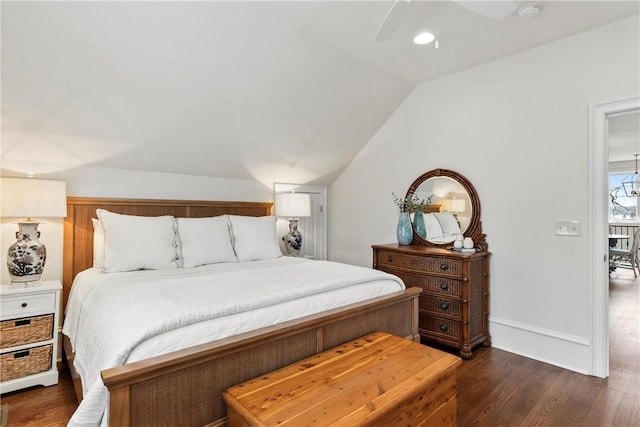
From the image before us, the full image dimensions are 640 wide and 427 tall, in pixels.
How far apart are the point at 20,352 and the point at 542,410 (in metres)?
3.22

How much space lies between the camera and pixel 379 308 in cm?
217

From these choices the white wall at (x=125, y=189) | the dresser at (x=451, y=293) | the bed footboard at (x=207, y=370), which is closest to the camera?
the bed footboard at (x=207, y=370)

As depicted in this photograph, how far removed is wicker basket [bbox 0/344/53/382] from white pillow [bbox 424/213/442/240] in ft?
10.4

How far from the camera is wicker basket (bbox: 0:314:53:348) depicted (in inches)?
84.4

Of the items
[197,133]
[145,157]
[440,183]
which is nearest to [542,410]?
[440,183]

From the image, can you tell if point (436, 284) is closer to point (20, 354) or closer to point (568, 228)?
point (568, 228)

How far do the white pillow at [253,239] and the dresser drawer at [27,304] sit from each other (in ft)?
4.33

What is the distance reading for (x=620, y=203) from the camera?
7.12 m

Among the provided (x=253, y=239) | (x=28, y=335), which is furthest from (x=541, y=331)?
(x=28, y=335)

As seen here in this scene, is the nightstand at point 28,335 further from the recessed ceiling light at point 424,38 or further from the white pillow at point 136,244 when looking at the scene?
the recessed ceiling light at point 424,38

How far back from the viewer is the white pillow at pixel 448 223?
3.29 meters

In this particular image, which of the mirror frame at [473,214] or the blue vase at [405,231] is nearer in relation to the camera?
the mirror frame at [473,214]

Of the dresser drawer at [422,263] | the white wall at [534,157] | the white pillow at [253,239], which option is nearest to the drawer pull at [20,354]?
the white pillow at [253,239]

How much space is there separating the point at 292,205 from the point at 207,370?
8.16 feet
